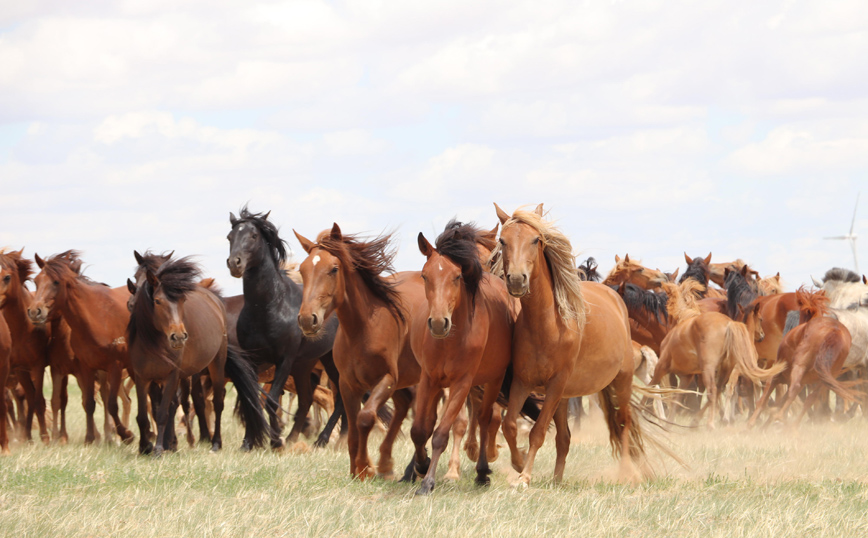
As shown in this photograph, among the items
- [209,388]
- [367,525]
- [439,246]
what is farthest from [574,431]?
[367,525]

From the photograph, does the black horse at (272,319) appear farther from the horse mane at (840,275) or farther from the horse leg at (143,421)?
the horse mane at (840,275)

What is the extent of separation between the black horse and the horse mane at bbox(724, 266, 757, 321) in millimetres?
8678

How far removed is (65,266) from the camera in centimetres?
1008

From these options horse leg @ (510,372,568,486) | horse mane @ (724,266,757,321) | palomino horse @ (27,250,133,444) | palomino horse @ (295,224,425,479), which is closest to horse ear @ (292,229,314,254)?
palomino horse @ (295,224,425,479)

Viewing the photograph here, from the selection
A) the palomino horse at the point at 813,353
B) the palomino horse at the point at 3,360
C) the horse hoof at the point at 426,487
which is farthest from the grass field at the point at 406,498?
the palomino horse at the point at 813,353

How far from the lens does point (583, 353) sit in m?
7.43

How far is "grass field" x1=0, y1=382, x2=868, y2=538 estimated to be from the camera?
5606 mm

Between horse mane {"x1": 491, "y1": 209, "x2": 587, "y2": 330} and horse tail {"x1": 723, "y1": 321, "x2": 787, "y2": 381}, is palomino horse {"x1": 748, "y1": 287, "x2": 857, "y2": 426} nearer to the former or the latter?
horse tail {"x1": 723, "y1": 321, "x2": 787, "y2": 381}

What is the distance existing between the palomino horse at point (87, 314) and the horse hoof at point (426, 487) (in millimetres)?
4800

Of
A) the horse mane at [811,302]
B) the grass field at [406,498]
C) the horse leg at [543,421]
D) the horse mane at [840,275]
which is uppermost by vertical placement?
the horse mane at [840,275]

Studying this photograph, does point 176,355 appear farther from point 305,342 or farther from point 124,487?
point 124,487

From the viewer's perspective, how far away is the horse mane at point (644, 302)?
15750mm

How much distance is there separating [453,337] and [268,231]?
476 cm

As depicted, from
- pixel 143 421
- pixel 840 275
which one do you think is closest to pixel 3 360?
pixel 143 421
